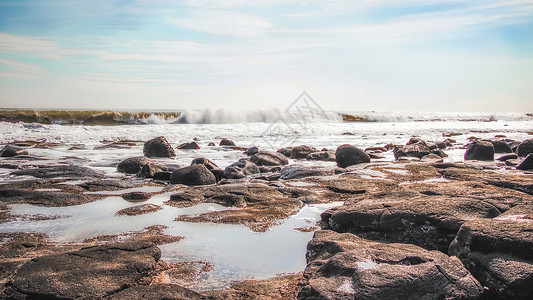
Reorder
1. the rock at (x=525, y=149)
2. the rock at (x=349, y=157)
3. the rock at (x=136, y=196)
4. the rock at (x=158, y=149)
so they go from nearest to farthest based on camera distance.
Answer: the rock at (x=136, y=196), the rock at (x=349, y=157), the rock at (x=525, y=149), the rock at (x=158, y=149)

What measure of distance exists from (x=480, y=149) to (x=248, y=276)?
29.0ft

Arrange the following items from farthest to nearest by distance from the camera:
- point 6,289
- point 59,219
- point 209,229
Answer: point 59,219, point 209,229, point 6,289

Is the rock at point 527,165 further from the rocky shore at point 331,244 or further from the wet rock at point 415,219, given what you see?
the wet rock at point 415,219

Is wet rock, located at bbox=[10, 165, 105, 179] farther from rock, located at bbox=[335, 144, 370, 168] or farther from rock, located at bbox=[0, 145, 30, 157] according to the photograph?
rock, located at bbox=[335, 144, 370, 168]

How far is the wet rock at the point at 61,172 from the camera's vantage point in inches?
282

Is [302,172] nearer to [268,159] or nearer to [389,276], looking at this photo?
[268,159]

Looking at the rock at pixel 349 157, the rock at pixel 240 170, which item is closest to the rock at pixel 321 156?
the rock at pixel 349 157

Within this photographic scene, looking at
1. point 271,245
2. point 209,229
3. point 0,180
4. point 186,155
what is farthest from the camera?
point 186,155

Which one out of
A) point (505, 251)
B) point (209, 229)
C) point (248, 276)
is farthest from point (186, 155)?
point (505, 251)

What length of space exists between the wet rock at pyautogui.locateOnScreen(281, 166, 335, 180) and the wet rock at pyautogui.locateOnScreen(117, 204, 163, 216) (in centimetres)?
305

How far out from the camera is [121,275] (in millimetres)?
2600

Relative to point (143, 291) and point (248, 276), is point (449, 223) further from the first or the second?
point (143, 291)

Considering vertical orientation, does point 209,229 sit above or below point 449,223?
below

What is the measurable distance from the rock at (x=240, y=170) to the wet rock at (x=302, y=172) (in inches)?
29.0
